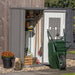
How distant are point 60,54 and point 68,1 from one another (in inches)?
540

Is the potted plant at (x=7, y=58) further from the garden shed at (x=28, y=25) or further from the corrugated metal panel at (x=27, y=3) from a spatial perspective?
the corrugated metal panel at (x=27, y=3)

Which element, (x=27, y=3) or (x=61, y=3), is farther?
(x=61, y=3)

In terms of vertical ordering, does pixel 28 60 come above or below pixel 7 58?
below

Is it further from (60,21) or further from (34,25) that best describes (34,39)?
(60,21)

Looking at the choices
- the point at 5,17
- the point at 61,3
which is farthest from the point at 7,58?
the point at 61,3

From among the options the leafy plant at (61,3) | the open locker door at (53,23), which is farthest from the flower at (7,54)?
the leafy plant at (61,3)

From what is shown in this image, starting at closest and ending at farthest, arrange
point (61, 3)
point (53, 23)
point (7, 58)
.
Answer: point (7, 58)
point (53, 23)
point (61, 3)

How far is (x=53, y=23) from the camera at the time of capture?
8.43m

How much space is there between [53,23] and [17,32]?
1603mm

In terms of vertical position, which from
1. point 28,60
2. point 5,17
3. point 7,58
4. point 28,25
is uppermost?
point 5,17

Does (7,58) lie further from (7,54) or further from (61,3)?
(61,3)

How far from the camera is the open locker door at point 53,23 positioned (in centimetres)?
835

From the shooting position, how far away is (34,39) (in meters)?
9.41

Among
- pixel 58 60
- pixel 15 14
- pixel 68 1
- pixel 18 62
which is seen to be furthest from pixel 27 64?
pixel 68 1
